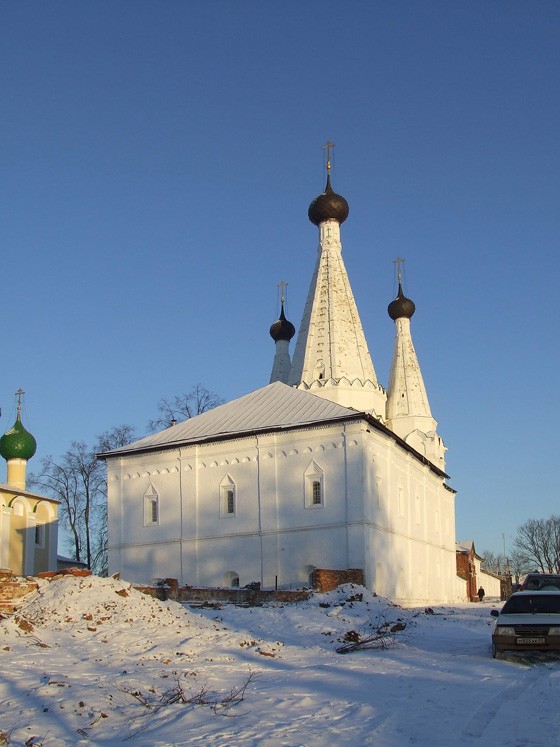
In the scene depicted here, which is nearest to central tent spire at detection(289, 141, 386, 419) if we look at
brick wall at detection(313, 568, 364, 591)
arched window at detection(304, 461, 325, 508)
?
arched window at detection(304, 461, 325, 508)

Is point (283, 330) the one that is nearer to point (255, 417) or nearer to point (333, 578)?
point (255, 417)

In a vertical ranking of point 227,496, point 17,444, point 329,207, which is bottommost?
point 227,496

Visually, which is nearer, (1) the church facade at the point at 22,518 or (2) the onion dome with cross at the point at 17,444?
(1) the church facade at the point at 22,518

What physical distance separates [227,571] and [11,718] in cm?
2413

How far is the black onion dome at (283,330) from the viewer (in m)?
47.4

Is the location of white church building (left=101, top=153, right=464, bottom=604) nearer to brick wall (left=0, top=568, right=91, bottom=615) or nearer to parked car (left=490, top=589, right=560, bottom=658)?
parked car (left=490, top=589, right=560, bottom=658)

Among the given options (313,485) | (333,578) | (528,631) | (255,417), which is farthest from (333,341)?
(528,631)

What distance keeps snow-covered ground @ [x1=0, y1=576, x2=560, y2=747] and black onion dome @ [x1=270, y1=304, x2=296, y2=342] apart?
103 ft

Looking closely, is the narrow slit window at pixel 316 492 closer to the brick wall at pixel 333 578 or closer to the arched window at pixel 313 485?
the arched window at pixel 313 485

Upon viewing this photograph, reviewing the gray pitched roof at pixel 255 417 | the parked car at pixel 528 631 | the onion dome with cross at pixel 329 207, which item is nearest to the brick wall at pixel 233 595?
the gray pitched roof at pixel 255 417

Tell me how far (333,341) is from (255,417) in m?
6.68

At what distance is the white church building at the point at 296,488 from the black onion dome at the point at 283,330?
738 cm

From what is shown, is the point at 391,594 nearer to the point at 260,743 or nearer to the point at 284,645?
the point at 284,645

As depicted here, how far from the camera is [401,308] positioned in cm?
4816
